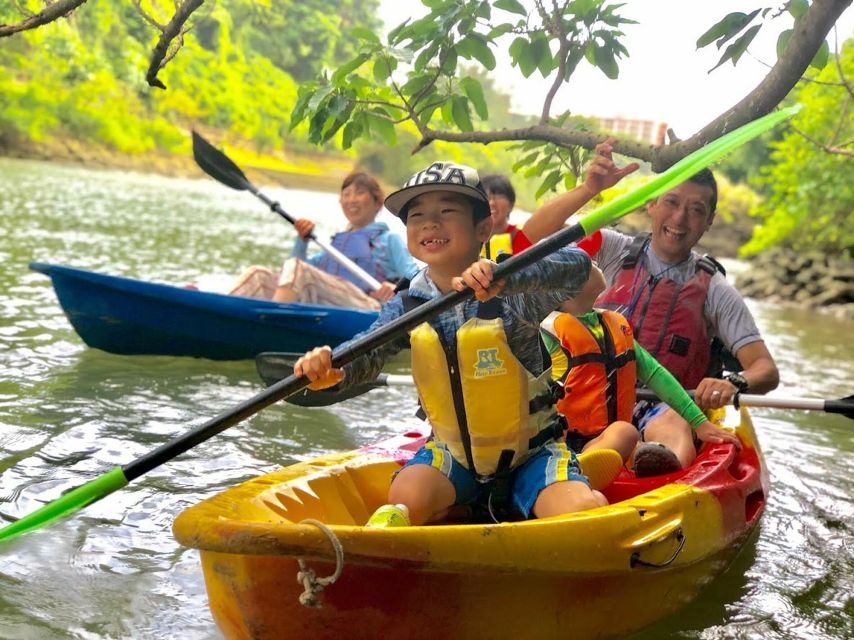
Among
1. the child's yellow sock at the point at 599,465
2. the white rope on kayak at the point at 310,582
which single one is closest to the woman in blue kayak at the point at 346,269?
the child's yellow sock at the point at 599,465

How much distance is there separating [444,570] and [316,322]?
3.51m

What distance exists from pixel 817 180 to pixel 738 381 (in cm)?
1127

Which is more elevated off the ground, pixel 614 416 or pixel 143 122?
pixel 143 122

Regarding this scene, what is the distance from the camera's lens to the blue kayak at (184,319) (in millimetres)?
5012

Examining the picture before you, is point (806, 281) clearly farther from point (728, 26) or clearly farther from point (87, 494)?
point (87, 494)

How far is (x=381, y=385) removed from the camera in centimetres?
415

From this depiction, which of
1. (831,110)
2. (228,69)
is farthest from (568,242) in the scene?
(228,69)

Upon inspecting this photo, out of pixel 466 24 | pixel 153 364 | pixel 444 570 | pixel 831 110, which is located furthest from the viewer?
pixel 831 110

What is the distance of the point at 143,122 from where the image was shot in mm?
32812

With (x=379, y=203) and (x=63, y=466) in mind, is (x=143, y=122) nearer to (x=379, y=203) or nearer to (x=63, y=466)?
(x=379, y=203)

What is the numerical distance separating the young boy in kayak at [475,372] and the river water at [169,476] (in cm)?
57

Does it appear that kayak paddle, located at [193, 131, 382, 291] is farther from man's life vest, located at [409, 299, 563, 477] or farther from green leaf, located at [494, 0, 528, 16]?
man's life vest, located at [409, 299, 563, 477]

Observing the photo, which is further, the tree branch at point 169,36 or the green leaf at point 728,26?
the tree branch at point 169,36

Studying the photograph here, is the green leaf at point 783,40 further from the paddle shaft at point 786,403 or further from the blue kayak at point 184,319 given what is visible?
the blue kayak at point 184,319
